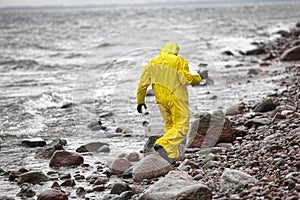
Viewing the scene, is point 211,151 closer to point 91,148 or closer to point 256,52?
point 91,148

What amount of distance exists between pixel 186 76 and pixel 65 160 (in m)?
2.40

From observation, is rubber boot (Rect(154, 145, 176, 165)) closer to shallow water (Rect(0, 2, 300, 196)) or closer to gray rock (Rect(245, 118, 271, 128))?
shallow water (Rect(0, 2, 300, 196))

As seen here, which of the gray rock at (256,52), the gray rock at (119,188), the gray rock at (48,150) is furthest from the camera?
the gray rock at (256,52)

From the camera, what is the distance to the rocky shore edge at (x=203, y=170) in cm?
539

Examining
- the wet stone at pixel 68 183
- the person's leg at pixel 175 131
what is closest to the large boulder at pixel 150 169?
the person's leg at pixel 175 131

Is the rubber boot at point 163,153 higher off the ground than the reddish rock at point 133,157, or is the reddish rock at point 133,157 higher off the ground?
the rubber boot at point 163,153

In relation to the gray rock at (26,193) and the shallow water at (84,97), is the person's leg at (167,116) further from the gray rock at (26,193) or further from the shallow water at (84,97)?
the gray rock at (26,193)

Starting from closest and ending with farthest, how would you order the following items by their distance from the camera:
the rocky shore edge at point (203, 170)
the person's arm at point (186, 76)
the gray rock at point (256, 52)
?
the rocky shore edge at point (203, 170)
the person's arm at point (186, 76)
the gray rock at point (256, 52)

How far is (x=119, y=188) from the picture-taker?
638cm

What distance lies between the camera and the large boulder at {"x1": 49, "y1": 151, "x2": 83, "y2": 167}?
309 inches

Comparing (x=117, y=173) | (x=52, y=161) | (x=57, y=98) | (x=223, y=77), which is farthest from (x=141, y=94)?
(x=223, y=77)

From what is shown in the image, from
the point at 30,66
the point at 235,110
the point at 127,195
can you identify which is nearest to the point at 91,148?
the point at 127,195

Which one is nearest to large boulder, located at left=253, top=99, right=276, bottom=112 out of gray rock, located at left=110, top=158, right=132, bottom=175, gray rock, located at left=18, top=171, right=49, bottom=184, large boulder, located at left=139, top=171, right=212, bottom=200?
gray rock, located at left=110, top=158, right=132, bottom=175

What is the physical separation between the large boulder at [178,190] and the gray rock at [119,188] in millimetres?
904
